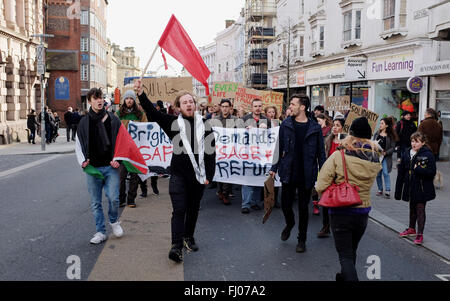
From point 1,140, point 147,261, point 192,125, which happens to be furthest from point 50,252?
point 1,140

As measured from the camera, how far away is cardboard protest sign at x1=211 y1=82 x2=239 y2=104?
15.5 meters

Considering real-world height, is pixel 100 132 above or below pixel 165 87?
below

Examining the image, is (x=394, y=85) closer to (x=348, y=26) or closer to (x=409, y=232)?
(x=348, y=26)

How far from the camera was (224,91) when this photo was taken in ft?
51.2

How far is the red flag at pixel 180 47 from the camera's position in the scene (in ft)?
20.4

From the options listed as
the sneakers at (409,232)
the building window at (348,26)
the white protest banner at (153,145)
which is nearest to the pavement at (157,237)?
the sneakers at (409,232)

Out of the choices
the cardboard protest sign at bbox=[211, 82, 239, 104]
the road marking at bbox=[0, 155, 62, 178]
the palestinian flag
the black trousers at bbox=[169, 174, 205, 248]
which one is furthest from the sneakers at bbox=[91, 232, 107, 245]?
the cardboard protest sign at bbox=[211, 82, 239, 104]

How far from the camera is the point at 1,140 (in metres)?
23.8

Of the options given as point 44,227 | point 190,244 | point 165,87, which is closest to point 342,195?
point 190,244

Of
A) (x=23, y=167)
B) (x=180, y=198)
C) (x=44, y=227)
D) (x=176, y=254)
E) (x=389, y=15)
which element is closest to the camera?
(x=176, y=254)

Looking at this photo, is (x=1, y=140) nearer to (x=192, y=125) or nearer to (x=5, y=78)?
(x=5, y=78)

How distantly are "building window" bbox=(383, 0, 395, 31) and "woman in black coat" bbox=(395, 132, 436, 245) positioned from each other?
16.0 metres

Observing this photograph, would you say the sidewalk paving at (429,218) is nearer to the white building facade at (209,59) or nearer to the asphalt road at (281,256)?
the asphalt road at (281,256)

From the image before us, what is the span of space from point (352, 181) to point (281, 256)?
1.66 metres
